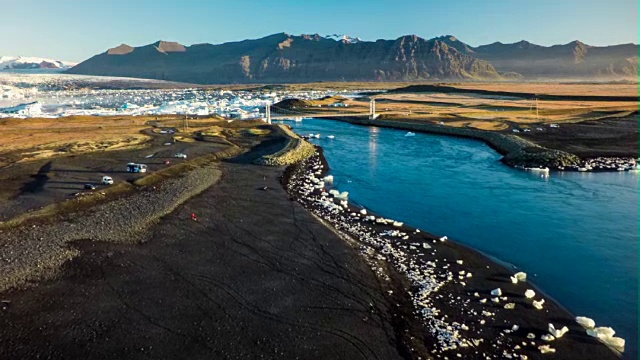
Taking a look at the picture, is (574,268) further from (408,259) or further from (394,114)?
(394,114)

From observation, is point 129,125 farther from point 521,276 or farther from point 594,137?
point 594,137

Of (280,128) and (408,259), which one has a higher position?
(280,128)

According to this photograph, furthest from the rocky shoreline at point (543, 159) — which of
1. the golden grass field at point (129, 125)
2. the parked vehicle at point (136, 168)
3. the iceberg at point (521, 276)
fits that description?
the parked vehicle at point (136, 168)

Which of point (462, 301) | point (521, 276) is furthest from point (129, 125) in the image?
point (521, 276)

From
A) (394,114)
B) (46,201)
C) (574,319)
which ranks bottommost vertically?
(574,319)

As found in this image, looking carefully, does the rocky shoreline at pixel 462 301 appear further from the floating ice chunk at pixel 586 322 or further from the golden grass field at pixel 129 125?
the golden grass field at pixel 129 125

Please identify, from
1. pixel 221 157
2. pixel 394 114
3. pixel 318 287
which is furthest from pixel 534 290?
pixel 394 114

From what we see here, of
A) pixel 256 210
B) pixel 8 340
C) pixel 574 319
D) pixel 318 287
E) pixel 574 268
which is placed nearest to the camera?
pixel 8 340
